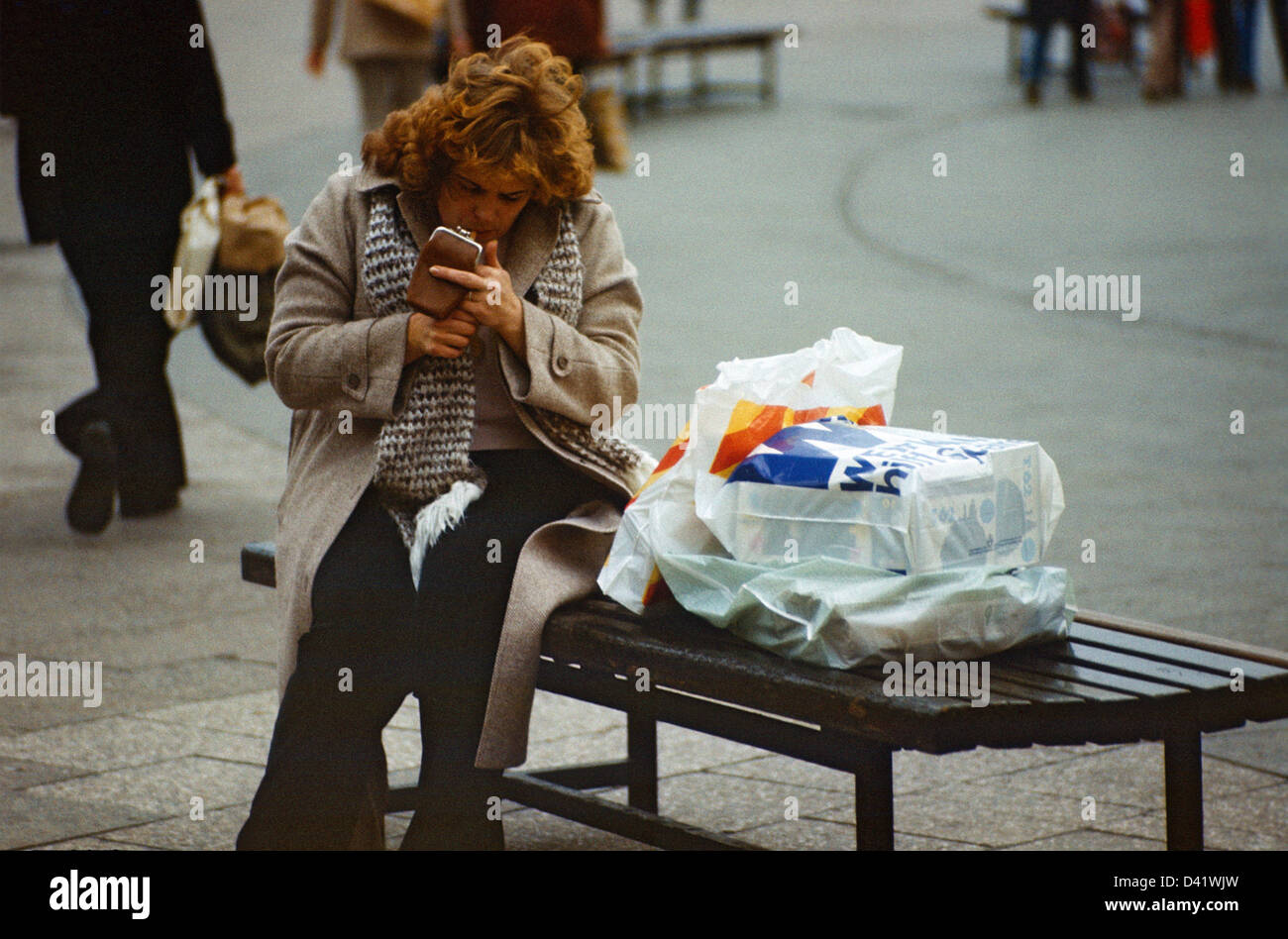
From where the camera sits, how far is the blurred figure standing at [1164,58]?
591 inches

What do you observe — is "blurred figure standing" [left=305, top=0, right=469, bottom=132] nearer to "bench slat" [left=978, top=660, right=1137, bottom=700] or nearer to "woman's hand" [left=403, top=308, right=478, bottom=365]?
"woman's hand" [left=403, top=308, right=478, bottom=365]

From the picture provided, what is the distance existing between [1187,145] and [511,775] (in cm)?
1071

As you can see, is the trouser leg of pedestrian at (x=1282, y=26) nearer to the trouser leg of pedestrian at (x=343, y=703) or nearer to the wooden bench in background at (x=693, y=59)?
the wooden bench in background at (x=693, y=59)

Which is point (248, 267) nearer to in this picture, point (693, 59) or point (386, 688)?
point (386, 688)

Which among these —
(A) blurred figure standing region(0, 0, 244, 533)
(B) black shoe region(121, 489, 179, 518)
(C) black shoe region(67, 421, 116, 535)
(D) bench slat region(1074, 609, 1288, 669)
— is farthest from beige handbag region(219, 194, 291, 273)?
(D) bench slat region(1074, 609, 1288, 669)

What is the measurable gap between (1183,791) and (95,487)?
12.3 ft

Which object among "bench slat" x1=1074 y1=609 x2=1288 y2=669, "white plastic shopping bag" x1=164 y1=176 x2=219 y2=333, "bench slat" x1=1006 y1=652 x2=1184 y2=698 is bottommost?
"bench slat" x1=1074 y1=609 x2=1288 y2=669

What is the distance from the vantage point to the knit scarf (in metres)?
3.06

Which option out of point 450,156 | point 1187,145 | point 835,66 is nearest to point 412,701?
point 450,156

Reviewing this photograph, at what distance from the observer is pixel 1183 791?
2.52 m

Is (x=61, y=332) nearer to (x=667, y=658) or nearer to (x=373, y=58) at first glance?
(x=373, y=58)

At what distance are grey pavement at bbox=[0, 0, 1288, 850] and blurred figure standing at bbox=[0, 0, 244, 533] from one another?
0.29 metres

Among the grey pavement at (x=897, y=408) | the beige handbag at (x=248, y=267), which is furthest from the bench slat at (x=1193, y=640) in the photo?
the beige handbag at (x=248, y=267)

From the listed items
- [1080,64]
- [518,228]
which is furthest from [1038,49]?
[518,228]
